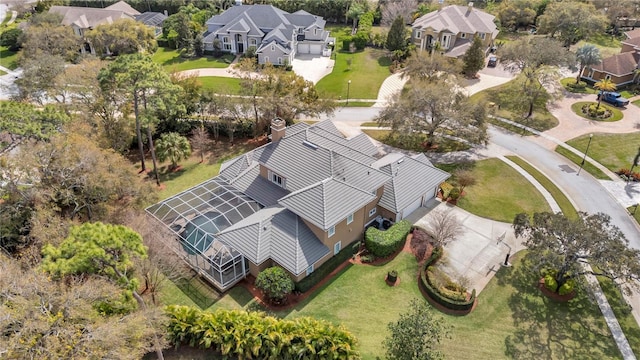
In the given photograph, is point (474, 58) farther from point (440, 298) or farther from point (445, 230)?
point (440, 298)

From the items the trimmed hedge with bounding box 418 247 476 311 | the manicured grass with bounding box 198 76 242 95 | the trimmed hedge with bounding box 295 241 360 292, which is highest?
the manicured grass with bounding box 198 76 242 95

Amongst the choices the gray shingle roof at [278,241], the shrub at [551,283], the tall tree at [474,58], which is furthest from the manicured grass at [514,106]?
the gray shingle roof at [278,241]

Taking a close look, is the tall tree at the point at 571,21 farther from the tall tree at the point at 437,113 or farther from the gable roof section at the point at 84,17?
the gable roof section at the point at 84,17

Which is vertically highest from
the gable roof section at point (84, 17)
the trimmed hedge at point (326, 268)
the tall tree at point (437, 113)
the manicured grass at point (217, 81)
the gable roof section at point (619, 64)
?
the gable roof section at point (84, 17)

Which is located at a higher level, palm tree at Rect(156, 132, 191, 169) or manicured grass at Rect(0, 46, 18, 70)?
manicured grass at Rect(0, 46, 18, 70)

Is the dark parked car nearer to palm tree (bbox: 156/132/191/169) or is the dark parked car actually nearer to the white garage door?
the white garage door

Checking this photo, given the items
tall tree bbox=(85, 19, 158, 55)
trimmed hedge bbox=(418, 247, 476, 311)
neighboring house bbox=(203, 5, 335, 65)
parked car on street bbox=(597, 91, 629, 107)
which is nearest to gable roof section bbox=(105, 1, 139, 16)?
tall tree bbox=(85, 19, 158, 55)

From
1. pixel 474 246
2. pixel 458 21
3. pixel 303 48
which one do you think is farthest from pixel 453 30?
pixel 474 246

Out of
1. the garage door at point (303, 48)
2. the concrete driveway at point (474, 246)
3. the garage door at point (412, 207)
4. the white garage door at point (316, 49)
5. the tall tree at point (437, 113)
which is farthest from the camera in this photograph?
the garage door at point (303, 48)
